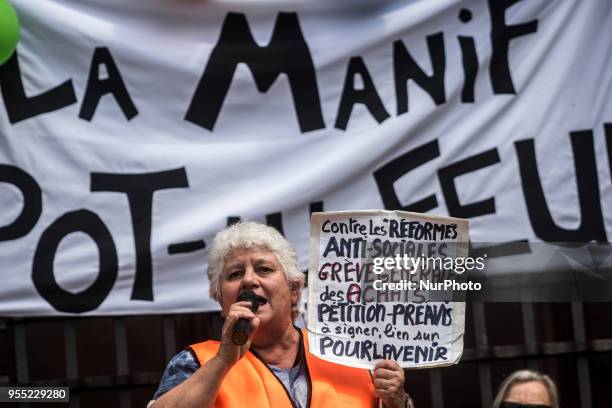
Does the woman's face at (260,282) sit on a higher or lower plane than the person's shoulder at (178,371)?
higher

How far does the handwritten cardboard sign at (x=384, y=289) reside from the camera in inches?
139

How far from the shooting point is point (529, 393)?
3.82 m

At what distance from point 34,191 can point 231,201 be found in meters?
0.75

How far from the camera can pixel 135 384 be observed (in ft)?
14.9

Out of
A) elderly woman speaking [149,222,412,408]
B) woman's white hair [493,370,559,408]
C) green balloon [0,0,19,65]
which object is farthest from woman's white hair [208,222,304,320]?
green balloon [0,0,19,65]

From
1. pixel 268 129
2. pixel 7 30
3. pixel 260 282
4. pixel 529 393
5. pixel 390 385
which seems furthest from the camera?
pixel 268 129

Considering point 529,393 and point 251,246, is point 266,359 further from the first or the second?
point 529,393

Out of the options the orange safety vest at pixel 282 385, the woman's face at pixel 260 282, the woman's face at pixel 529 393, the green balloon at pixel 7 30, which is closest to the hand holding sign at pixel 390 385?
the orange safety vest at pixel 282 385

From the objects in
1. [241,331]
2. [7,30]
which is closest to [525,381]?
[241,331]

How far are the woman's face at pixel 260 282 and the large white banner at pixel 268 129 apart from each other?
35.2 inches

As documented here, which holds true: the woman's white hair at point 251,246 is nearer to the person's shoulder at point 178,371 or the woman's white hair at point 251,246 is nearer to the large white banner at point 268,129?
the person's shoulder at point 178,371

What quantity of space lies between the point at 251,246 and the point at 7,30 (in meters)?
1.34

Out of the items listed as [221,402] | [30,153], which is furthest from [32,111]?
[221,402]

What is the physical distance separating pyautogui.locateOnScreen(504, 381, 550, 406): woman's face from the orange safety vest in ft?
1.87
